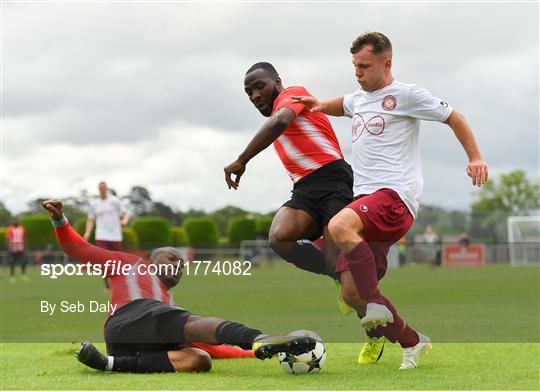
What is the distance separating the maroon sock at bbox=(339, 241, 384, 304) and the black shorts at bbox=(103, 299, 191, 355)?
1.30m

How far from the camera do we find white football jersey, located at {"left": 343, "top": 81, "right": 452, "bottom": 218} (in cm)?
640

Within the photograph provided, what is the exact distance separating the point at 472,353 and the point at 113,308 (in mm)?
3244

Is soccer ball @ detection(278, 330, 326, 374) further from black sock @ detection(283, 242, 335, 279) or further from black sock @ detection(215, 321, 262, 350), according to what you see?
black sock @ detection(283, 242, 335, 279)

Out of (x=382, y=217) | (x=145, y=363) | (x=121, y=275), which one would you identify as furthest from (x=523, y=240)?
(x=145, y=363)

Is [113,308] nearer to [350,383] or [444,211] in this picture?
[350,383]

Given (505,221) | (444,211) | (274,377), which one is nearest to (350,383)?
(274,377)

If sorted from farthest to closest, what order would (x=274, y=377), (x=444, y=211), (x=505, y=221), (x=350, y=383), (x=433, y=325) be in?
1. (x=505, y=221)
2. (x=444, y=211)
3. (x=433, y=325)
4. (x=274, y=377)
5. (x=350, y=383)

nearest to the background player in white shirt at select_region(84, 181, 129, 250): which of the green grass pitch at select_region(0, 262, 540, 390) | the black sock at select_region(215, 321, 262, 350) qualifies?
the green grass pitch at select_region(0, 262, 540, 390)

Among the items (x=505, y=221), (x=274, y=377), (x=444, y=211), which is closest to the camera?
(x=274, y=377)

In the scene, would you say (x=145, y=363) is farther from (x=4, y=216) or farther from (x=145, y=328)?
(x=4, y=216)

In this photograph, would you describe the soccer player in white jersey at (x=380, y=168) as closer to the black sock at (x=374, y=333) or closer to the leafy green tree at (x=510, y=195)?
the black sock at (x=374, y=333)

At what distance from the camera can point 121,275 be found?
265 inches

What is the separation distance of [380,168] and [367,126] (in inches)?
14.1

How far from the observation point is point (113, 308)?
22.1 ft
